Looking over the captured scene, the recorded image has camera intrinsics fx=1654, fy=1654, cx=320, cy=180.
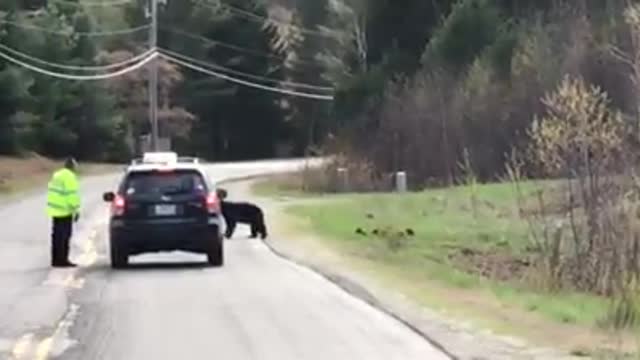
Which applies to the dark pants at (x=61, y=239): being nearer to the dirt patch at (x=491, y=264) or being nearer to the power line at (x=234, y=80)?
the dirt patch at (x=491, y=264)

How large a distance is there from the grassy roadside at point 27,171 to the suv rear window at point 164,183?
3576 centimetres

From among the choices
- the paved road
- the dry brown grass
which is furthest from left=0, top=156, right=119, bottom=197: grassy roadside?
the paved road

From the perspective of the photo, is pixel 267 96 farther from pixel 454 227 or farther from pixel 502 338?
pixel 502 338

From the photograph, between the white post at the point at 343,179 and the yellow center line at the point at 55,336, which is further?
the white post at the point at 343,179

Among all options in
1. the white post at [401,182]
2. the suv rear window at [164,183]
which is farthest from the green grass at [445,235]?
the suv rear window at [164,183]

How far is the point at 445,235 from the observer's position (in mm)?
34000

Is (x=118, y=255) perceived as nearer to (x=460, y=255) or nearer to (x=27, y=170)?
(x=460, y=255)

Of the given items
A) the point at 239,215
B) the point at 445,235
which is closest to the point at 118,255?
the point at 239,215

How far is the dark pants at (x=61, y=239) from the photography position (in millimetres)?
26578

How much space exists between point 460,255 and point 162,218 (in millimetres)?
6329

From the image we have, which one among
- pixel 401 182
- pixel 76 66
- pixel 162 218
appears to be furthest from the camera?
pixel 76 66

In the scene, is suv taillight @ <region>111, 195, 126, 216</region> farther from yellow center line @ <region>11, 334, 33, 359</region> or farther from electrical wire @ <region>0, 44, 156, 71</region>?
electrical wire @ <region>0, 44, 156, 71</region>

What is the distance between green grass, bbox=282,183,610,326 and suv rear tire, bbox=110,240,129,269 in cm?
408

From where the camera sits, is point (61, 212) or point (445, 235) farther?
point (445, 235)
